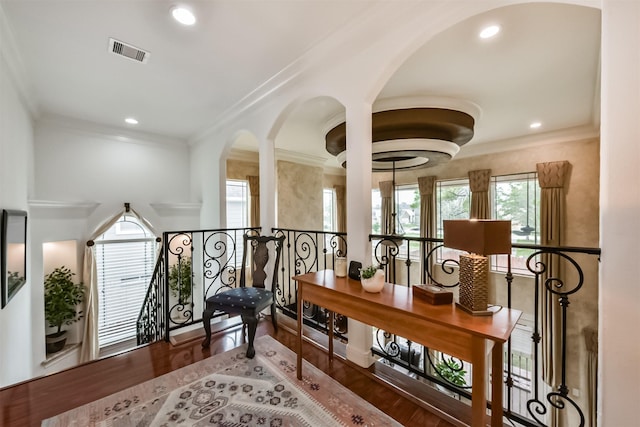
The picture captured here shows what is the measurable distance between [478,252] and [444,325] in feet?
1.31

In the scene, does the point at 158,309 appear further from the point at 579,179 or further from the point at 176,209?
the point at 579,179

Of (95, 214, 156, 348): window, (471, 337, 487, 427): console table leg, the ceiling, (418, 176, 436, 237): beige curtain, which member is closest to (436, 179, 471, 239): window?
(418, 176, 436, 237): beige curtain

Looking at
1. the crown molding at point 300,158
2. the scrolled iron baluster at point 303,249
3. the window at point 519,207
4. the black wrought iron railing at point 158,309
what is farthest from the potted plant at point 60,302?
the window at point 519,207

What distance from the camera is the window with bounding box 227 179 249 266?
552 cm

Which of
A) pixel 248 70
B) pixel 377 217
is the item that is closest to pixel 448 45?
pixel 248 70

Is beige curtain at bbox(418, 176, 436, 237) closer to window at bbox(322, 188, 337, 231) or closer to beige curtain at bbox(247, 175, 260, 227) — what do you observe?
window at bbox(322, 188, 337, 231)

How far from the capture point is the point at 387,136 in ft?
10.9

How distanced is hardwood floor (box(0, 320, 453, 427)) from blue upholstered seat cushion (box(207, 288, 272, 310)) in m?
0.50

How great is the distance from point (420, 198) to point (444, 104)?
3.03m

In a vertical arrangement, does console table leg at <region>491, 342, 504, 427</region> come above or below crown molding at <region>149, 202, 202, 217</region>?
below

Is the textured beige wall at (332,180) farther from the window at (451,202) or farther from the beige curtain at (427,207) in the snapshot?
the window at (451,202)

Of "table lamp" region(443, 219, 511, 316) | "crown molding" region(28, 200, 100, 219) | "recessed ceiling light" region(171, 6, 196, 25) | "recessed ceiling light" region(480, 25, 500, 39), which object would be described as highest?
"recessed ceiling light" region(171, 6, 196, 25)

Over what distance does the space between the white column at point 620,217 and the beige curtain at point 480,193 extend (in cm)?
429

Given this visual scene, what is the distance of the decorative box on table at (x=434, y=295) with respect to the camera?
4.89 feet
